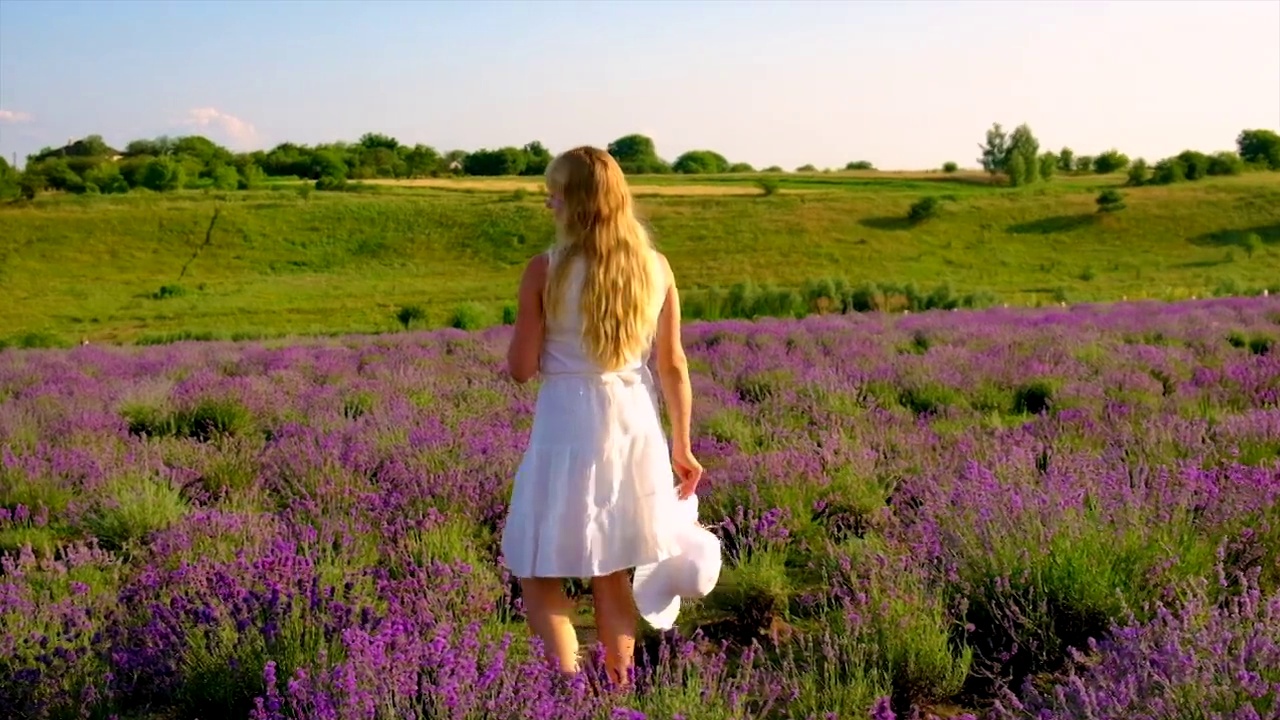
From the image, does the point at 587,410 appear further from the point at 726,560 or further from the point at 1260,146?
the point at 1260,146

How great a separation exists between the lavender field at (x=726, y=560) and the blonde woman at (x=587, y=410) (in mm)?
294

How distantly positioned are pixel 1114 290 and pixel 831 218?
72.8 feet

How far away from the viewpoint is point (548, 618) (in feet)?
11.6

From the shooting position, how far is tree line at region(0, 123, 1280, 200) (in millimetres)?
76500

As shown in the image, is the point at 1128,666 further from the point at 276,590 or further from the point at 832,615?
the point at 276,590

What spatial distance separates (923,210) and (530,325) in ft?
180

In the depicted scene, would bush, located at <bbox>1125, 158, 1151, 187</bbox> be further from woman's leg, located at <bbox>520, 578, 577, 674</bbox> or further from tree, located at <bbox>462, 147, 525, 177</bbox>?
woman's leg, located at <bbox>520, 578, 577, 674</bbox>

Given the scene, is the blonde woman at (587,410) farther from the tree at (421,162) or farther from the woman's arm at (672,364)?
the tree at (421,162)

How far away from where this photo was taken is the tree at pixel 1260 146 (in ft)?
300

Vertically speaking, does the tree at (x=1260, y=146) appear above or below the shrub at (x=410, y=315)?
above

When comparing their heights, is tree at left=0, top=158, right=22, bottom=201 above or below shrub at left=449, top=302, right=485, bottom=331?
above

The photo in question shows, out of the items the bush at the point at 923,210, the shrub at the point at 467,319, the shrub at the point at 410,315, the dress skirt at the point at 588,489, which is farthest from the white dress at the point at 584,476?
the bush at the point at 923,210

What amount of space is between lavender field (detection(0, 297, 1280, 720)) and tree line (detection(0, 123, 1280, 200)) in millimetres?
58877

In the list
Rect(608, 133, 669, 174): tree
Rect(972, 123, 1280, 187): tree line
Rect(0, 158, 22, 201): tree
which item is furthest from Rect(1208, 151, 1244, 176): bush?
Rect(0, 158, 22, 201): tree
